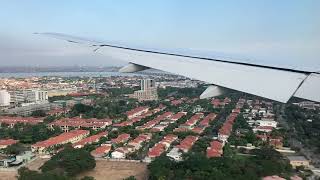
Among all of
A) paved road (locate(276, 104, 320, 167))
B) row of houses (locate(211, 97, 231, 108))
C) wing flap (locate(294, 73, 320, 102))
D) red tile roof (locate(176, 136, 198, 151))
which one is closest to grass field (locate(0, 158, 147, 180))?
red tile roof (locate(176, 136, 198, 151))

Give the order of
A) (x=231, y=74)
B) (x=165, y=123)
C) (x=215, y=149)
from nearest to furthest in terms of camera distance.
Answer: (x=231, y=74) → (x=215, y=149) → (x=165, y=123)

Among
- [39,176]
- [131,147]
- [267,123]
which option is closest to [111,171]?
[131,147]

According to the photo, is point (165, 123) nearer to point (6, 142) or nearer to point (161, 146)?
point (161, 146)

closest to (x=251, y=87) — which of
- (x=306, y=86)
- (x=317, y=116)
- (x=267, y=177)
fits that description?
(x=306, y=86)

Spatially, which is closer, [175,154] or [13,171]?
[13,171]

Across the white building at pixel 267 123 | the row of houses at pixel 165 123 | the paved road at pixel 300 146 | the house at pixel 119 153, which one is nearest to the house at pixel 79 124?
the row of houses at pixel 165 123
